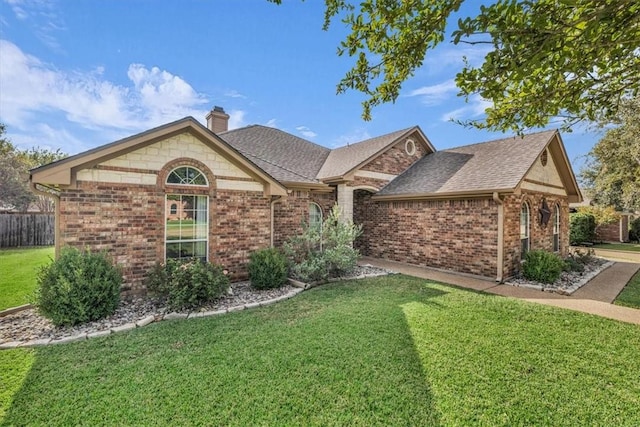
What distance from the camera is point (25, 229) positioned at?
17234 mm

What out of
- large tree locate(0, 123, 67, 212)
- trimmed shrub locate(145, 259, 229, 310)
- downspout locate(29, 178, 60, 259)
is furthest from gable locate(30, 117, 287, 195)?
large tree locate(0, 123, 67, 212)

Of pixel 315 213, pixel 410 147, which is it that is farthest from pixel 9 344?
pixel 410 147

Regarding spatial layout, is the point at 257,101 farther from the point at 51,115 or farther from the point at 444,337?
the point at 444,337

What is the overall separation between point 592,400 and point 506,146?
11211 mm

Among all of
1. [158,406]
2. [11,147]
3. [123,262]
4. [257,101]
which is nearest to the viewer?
[158,406]

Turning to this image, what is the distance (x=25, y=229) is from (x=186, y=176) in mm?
16745

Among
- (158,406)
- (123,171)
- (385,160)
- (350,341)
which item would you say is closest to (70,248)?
(123,171)

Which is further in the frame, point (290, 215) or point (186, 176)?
point (290, 215)

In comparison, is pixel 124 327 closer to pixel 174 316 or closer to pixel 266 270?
pixel 174 316

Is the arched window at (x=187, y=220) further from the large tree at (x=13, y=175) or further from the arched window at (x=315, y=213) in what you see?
the large tree at (x=13, y=175)

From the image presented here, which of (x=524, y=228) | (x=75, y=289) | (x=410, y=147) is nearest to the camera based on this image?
(x=75, y=289)

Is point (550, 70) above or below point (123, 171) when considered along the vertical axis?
above

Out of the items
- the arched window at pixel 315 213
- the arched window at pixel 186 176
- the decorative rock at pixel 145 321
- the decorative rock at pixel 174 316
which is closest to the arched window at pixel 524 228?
the arched window at pixel 315 213

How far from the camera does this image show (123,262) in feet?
23.0
